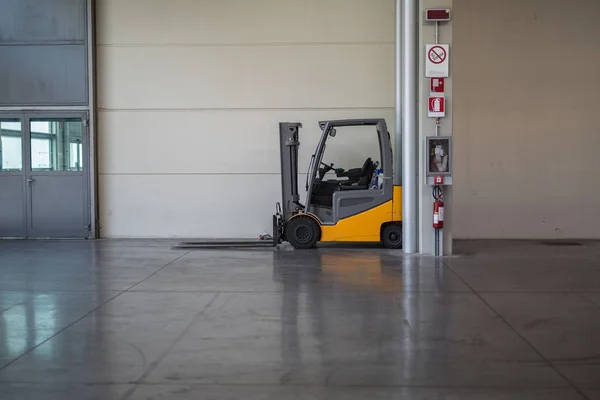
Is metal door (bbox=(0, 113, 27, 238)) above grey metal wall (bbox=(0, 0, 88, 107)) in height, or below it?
below

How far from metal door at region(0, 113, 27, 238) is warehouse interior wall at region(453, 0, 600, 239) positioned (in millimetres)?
9199

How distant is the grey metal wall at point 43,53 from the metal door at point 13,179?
19.0 inches

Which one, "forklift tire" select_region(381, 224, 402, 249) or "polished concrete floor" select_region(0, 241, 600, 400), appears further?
"forklift tire" select_region(381, 224, 402, 249)

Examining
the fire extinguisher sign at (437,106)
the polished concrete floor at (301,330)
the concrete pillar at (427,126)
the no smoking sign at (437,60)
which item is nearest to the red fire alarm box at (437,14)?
the concrete pillar at (427,126)

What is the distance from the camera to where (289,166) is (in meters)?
10.8

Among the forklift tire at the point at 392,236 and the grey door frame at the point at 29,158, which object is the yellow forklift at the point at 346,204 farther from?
the grey door frame at the point at 29,158

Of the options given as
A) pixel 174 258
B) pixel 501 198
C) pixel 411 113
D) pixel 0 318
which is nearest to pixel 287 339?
pixel 0 318

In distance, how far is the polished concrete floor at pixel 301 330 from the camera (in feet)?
12.3

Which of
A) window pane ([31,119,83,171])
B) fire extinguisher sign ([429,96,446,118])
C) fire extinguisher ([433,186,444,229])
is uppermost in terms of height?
fire extinguisher sign ([429,96,446,118])

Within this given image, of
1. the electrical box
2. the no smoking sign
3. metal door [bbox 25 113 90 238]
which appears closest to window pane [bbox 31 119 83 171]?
metal door [bbox 25 113 90 238]

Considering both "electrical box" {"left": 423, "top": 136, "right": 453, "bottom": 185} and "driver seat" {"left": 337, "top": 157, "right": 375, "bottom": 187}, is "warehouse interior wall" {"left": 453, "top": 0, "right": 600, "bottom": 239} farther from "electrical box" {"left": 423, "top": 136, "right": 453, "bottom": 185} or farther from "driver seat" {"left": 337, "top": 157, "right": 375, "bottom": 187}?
"electrical box" {"left": 423, "top": 136, "right": 453, "bottom": 185}

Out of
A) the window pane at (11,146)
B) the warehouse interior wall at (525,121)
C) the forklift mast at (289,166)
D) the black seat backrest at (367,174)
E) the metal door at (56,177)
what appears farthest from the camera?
the window pane at (11,146)

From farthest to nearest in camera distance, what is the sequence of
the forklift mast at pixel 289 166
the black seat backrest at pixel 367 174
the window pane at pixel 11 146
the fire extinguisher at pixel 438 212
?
1. the window pane at pixel 11 146
2. the forklift mast at pixel 289 166
3. the black seat backrest at pixel 367 174
4. the fire extinguisher at pixel 438 212

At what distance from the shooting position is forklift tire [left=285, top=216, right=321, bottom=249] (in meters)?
10.3
